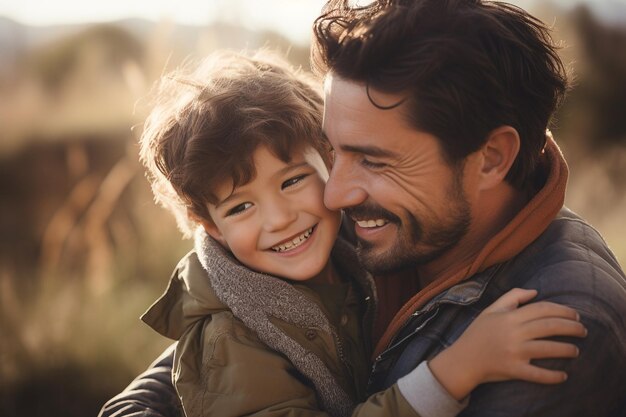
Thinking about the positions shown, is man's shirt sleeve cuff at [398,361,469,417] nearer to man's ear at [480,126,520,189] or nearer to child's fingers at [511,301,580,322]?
child's fingers at [511,301,580,322]

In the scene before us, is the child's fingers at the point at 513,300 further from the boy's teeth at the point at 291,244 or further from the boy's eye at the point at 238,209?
the boy's eye at the point at 238,209

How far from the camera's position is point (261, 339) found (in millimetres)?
2531

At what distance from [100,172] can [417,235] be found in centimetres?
528

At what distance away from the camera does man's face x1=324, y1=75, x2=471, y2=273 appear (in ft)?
8.00


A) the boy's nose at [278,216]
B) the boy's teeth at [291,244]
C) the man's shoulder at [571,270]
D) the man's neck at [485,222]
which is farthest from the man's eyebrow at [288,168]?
the man's shoulder at [571,270]

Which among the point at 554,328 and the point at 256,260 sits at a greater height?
the point at 554,328

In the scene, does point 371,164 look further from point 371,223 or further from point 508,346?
point 508,346

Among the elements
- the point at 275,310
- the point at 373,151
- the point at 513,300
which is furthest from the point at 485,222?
the point at 275,310

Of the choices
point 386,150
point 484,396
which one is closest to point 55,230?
point 386,150

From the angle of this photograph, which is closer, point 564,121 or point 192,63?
point 192,63

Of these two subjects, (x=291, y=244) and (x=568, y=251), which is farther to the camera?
(x=291, y=244)

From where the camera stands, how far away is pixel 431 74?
233 cm

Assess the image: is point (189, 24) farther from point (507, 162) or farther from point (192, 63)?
point (507, 162)

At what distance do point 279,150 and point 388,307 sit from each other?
0.75 m
